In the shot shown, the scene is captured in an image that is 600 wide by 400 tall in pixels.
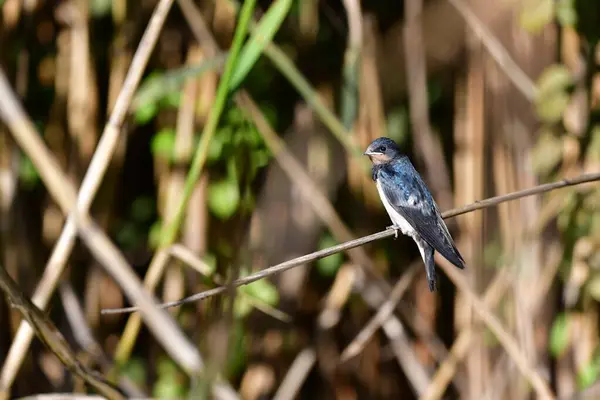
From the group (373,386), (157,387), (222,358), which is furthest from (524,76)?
(222,358)

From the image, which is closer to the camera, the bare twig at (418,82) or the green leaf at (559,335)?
the bare twig at (418,82)

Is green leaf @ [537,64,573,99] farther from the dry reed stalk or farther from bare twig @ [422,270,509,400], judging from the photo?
bare twig @ [422,270,509,400]

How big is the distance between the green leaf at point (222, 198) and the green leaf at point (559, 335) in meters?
0.80

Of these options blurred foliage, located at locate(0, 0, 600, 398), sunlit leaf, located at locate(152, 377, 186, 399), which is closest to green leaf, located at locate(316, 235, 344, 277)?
blurred foliage, located at locate(0, 0, 600, 398)

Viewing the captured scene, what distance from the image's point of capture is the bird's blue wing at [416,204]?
4.26 ft

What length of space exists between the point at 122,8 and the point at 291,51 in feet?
1.32

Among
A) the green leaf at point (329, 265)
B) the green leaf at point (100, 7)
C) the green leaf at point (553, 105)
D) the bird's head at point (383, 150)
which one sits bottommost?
the green leaf at point (329, 265)

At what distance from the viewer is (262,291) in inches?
68.6

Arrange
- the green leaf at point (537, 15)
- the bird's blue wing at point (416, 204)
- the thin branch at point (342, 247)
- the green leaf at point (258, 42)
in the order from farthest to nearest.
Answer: the green leaf at point (537, 15)
the bird's blue wing at point (416, 204)
the green leaf at point (258, 42)
the thin branch at point (342, 247)

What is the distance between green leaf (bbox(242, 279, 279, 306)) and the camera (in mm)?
1733

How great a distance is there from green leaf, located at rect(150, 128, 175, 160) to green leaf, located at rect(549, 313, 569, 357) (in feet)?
3.19

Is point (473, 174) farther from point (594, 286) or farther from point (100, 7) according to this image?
point (100, 7)

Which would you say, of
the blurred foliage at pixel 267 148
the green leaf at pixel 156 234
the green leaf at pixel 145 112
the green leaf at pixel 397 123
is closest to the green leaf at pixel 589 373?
the blurred foliage at pixel 267 148

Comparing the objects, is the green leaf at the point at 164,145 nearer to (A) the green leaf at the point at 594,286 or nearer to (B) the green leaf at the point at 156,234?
(B) the green leaf at the point at 156,234
